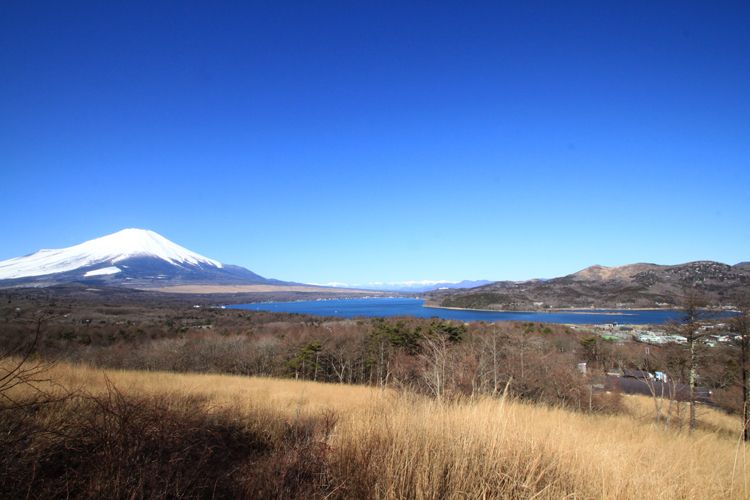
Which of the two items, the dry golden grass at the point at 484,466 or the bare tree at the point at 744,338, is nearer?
the dry golden grass at the point at 484,466

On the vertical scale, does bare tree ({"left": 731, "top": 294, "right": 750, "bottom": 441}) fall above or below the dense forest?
above

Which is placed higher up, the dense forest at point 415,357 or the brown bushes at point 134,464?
the brown bushes at point 134,464

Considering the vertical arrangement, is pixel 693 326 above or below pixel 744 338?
above

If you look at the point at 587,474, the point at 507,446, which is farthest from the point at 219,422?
the point at 587,474

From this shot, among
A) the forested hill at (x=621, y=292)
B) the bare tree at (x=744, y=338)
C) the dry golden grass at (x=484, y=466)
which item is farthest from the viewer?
the forested hill at (x=621, y=292)

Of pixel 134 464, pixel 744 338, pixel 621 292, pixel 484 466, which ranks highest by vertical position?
pixel 134 464

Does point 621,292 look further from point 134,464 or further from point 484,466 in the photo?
point 134,464

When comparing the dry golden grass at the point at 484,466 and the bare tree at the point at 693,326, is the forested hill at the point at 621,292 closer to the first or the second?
the bare tree at the point at 693,326

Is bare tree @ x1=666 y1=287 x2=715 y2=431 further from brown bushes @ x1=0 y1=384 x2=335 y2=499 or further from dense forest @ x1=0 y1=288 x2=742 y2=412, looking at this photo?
brown bushes @ x1=0 y1=384 x2=335 y2=499

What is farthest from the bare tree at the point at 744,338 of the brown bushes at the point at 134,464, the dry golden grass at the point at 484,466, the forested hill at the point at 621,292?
the forested hill at the point at 621,292

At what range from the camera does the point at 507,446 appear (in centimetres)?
291

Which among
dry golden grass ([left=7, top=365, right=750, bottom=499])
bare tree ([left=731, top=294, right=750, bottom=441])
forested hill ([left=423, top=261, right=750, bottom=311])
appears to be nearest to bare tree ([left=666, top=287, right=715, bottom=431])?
bare tree ([left=731, top=294, right=750, bottom=441])

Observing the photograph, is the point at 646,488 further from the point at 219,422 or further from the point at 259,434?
the point at 219,422

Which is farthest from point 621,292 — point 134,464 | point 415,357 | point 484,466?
point 134,464
